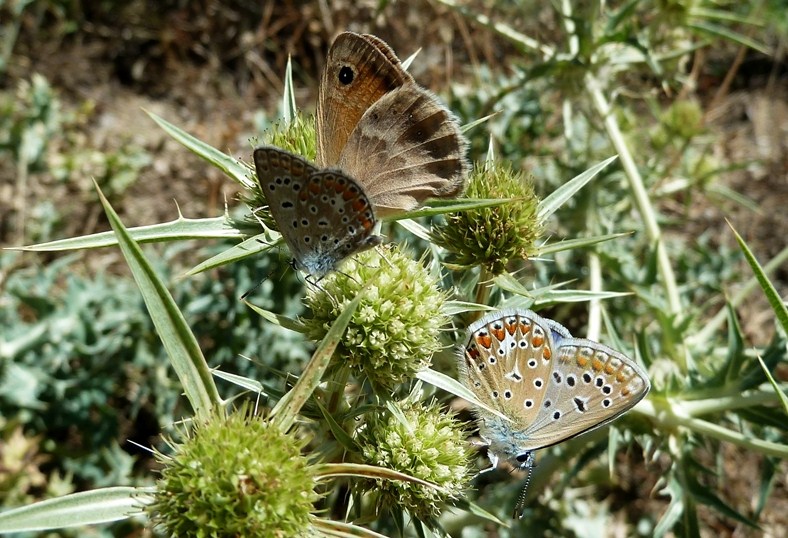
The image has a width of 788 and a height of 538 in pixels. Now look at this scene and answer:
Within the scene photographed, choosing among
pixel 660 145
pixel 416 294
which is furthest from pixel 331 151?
pixel 660 145

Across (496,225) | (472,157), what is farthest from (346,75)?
(472,157)

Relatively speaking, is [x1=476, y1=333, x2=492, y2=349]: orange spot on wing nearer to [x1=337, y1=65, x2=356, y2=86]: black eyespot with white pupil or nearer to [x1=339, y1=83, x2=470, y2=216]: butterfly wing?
[x1=339, y1=83, x2=470, y2=216]: butterfly wing

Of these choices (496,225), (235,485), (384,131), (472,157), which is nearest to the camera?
(235,485)

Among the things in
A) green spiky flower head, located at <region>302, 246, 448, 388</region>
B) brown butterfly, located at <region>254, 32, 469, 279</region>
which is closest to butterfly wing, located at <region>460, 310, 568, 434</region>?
green spiky flower head, located at <region>302, 246, 448, 388</region>

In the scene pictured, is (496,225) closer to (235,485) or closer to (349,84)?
(349,84)

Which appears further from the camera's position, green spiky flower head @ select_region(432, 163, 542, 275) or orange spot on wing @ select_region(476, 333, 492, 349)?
green spiky flower head @ select_region(432, 163, 542, 275)

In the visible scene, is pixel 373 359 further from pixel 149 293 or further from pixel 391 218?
pixel 149 293
